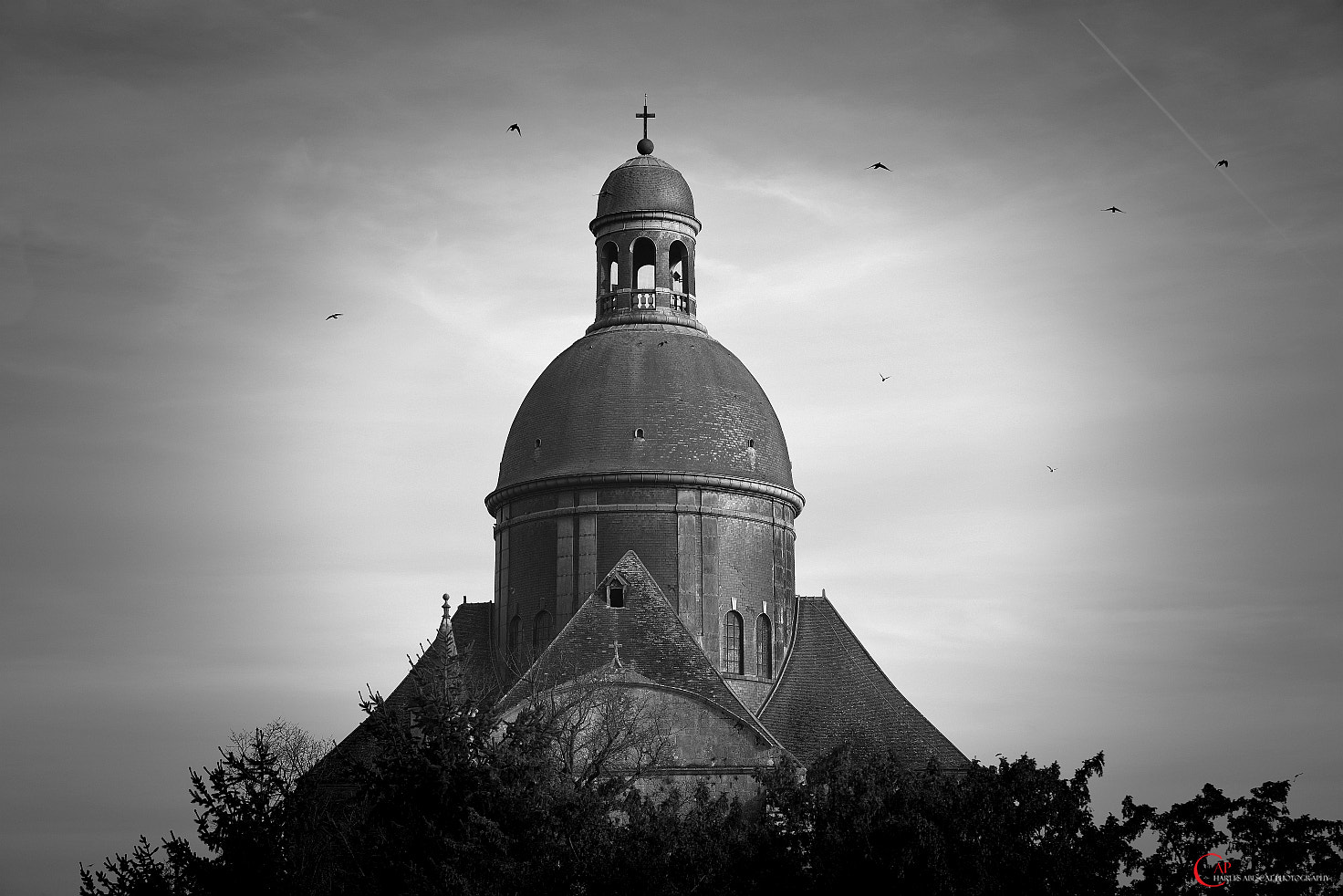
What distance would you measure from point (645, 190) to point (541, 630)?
459 inches

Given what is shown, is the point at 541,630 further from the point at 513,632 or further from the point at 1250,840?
the point at 1250,840

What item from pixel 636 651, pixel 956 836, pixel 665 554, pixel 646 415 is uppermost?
pixel 646 415

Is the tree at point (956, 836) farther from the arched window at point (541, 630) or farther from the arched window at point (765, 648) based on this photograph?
the arched window at point (541, 630)

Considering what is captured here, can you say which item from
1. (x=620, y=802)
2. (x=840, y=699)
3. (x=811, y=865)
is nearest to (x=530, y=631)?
(x=840, y=699)

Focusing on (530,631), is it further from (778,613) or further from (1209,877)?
(1209,877)

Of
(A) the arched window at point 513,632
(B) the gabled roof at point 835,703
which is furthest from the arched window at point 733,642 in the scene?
(A) the arched window at point 513,632

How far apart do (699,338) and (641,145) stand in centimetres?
606

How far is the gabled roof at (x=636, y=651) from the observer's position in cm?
3584

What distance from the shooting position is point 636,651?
37000 mm

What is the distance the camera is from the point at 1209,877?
102 ft

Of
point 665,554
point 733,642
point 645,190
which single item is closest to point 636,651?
point 665,554

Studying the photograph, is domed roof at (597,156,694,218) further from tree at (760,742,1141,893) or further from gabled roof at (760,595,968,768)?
tree at (760,742,1141,893)

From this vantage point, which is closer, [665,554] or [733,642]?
[665,554]

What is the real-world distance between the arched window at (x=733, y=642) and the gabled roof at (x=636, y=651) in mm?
2829
